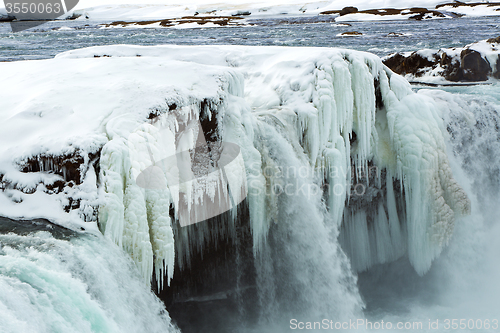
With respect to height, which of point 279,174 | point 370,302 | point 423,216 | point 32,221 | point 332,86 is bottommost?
point 370,302

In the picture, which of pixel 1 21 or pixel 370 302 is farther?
pixel 1 21

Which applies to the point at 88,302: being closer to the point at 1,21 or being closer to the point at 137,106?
the point at 137,106

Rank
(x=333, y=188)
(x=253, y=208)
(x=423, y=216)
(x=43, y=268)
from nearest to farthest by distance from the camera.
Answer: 1. (x=43, y=268)
2. (x=253, y=208)
3. (x=333, y=188)
4. (x=423, y=216)

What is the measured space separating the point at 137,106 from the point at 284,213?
200 centimetres

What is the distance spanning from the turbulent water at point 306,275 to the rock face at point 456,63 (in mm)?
6635

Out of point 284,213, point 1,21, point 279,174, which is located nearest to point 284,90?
point 279,174

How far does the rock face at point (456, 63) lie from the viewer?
12609 mm

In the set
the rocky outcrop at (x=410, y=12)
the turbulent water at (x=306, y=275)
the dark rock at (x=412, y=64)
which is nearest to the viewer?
the turbulent water at (x=306, y=275)

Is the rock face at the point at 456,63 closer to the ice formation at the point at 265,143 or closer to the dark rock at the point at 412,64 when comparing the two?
the dark rock at the point at 412,64

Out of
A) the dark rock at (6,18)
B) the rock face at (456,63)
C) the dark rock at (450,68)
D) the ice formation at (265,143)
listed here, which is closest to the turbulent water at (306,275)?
the ice formation at (265,143)

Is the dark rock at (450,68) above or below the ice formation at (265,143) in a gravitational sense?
below

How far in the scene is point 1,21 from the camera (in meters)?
43.4

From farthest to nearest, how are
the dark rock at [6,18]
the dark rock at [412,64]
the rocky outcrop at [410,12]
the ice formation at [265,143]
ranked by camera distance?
the dark rock at [6,18] → the rocky outcrop at [410,12] → the dark rock at [412,64] → the ice formation at [265,143]

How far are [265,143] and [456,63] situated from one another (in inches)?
425
